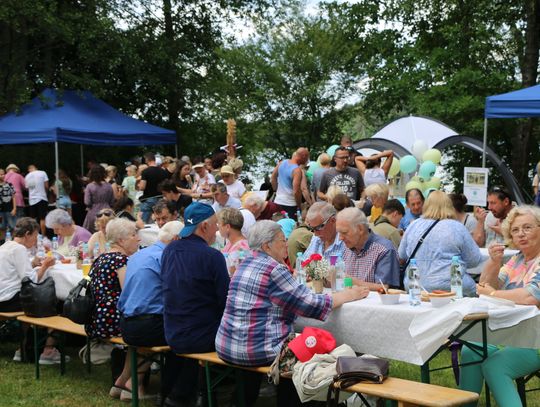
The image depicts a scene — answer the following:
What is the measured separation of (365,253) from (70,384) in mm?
2641

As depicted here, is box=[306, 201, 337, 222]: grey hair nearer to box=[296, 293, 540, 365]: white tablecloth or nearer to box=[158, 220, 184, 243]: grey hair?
box=[158, 220, 184, 243]: grey hair

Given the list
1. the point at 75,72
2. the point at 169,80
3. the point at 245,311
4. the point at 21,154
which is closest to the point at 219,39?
the point at 169,80

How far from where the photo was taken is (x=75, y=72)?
19.2m

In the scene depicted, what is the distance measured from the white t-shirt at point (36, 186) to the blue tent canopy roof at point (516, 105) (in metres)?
8.82

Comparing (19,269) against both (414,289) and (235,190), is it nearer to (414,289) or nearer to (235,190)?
(414,289)

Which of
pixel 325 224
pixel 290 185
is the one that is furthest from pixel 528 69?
pixel 325 224

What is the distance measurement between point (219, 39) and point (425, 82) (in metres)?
5.71

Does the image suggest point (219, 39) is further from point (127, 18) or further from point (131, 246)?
point (131, 246)

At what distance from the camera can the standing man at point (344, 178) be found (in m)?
10.4

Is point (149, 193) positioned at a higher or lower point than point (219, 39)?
lower

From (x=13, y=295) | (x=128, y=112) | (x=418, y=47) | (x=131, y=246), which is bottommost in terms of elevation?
(x=13, y=295)

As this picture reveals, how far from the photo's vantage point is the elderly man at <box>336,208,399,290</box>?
561 cm

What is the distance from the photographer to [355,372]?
4.13 m

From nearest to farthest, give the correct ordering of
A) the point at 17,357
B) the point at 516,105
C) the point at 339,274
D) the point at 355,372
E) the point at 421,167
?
1. the point at 355,372
2. the point at 339,274
3. the point at 17,357
4. the point at 516,105
5. the point at 421,167
